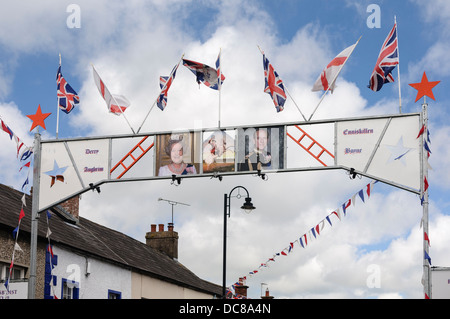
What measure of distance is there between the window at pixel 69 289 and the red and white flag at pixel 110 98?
7648mm

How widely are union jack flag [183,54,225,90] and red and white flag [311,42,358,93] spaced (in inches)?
94.5

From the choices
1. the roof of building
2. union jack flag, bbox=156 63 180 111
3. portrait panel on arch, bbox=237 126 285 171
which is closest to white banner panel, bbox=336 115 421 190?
portrait panel on arch, bbox=237 126 285 171

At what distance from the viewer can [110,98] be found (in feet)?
55.5

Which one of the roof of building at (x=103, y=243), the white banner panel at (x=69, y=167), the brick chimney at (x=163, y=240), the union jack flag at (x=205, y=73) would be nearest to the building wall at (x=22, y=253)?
the roof of building at (x=103, y=243)

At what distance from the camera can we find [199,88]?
16750mm

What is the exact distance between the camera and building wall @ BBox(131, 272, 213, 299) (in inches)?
1065

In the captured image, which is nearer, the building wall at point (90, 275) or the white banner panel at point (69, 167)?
the white banner panel at point (69, 167)

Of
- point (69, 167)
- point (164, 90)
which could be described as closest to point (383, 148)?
point (164, 90)

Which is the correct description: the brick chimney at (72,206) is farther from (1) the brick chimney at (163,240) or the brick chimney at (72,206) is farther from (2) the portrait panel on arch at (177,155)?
(2) the portrait panel on arch at (177,155)

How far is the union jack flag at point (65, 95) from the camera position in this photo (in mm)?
17391

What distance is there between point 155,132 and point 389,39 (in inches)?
222

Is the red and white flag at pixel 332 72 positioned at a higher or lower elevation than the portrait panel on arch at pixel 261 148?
higher
